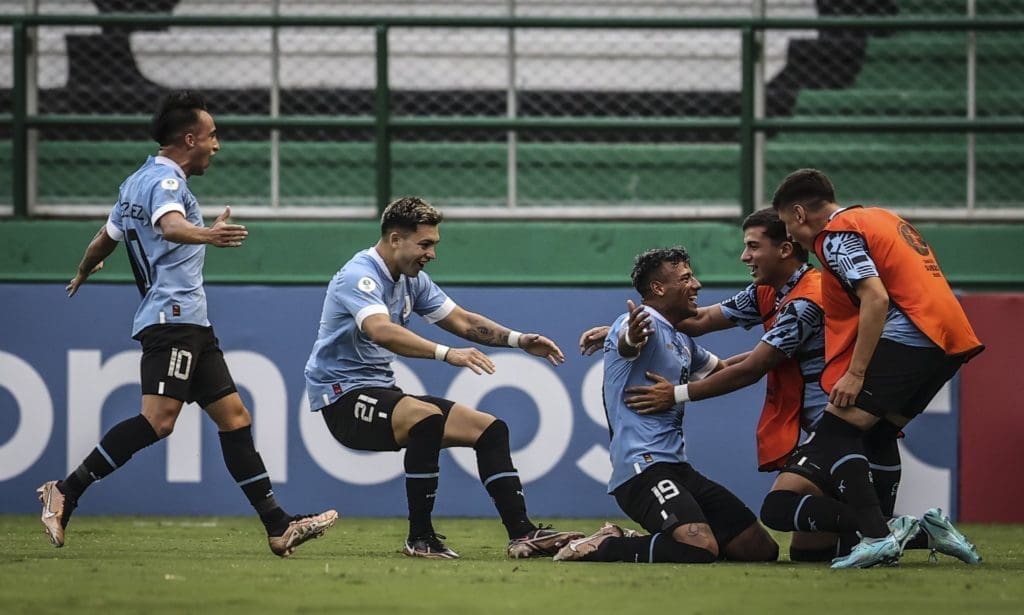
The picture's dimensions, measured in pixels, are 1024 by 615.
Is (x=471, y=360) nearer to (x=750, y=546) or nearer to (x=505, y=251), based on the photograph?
(x=750, y=546)

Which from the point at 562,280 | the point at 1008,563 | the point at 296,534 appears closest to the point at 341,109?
the point at 562,280

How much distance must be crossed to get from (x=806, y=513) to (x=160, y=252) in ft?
9.70

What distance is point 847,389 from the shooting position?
20.7 ft

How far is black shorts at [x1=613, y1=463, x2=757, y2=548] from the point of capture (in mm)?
6531

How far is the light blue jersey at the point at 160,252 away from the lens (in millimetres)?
6695

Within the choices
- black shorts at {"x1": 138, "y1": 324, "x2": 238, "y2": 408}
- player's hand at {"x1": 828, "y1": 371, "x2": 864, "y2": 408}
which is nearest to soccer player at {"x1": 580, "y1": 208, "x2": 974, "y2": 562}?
player's hand at {"x1": 828, "y1": 371, "x2": 864, "y2": 408}

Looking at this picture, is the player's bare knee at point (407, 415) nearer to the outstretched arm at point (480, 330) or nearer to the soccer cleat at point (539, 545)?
the outstretched arm at point (480, 330)

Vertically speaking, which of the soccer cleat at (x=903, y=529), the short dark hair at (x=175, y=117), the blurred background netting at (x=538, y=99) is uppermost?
the blurred background netting at (x=538, y=99)

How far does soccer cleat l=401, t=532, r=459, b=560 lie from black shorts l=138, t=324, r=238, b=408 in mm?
1063

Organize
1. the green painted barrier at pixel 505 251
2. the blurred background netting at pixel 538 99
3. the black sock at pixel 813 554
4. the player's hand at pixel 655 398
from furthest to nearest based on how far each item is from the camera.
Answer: the blurred background netting at pixel 538 99
the green painted barrier at pixel 505 251
the black sock at pixel 813 554
the player's hand at pixel 655 398

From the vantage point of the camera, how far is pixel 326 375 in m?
6.95

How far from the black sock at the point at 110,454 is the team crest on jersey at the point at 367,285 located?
1.08m

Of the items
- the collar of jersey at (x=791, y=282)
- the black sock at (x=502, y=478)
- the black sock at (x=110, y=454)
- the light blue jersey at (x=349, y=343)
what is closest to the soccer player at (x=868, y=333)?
the collar of jersey at (x=791, y=282)

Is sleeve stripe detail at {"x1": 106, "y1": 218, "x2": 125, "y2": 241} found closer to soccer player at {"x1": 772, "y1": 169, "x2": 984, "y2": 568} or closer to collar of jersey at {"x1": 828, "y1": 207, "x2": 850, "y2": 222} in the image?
soccer player at {"x1": 772, "y1": 169, "x2": 984, "y2": 568}
